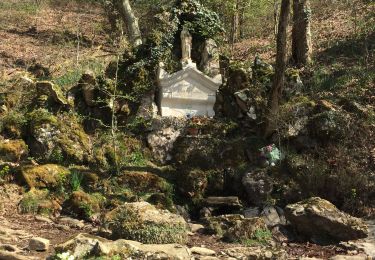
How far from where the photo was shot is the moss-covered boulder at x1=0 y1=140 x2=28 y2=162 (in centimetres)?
980

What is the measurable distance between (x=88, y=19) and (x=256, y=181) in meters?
19.6

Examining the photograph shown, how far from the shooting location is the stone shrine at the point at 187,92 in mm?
11109

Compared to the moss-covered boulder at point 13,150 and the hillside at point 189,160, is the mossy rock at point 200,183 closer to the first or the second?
the hillside at point 189,160

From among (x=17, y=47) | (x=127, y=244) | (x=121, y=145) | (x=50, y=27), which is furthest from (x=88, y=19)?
(x=127, y=244)

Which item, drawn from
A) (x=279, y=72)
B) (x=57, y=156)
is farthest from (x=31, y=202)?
(x=279, y=72)

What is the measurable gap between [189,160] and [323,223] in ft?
10.8

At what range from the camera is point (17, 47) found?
19688 millimetres

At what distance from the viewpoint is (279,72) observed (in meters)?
10.1

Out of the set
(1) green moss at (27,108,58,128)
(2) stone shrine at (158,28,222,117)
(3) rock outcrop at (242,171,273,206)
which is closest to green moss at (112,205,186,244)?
(3) rock outcrop at (242,171,273,206)

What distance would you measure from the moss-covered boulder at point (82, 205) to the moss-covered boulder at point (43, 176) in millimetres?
574

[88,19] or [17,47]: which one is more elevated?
[88,19]

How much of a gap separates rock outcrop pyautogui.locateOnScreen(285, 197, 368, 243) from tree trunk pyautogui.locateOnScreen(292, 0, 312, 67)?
266 inches

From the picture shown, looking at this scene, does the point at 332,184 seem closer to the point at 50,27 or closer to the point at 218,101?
the point at 218,101

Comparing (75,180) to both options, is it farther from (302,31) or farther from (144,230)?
(302,31)
